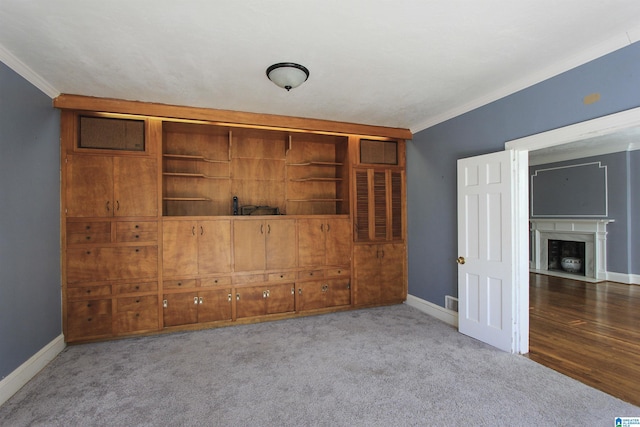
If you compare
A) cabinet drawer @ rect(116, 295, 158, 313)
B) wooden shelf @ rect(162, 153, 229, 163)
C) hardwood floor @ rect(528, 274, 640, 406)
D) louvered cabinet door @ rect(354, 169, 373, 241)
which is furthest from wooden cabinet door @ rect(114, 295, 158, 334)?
hardwood floor @ rect(528, 274, 640, 406)

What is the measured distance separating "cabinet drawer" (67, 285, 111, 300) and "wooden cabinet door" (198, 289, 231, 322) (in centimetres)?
97

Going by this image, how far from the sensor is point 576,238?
21.8 feet

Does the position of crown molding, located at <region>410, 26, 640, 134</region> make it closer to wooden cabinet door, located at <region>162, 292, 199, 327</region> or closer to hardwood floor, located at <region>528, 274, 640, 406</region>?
hardwood floor, located at <region>528, 274, 640, 406</region>

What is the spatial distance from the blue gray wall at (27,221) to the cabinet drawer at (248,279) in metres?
1.78

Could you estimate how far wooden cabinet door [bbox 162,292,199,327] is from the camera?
3625mm

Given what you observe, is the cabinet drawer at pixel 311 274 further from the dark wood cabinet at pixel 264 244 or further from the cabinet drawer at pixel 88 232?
the cabinet drawer at pixel 88 232

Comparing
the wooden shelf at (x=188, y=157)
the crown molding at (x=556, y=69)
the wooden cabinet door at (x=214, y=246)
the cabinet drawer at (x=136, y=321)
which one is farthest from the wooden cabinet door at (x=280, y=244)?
the crown molding at (x=556, y=69)

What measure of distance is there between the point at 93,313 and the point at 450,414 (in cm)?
357

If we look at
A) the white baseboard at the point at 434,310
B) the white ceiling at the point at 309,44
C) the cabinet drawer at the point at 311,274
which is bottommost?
the white baseboard at the point at 434,310

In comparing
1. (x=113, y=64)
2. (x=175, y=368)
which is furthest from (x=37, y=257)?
(x=113, y=64)

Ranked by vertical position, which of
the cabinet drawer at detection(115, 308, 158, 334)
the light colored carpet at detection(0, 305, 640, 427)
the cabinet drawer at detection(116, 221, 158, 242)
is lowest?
the light colored carpet at detection(0, 305, 640, 427)

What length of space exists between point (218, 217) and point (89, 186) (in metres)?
1.37

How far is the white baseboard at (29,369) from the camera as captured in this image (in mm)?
2316

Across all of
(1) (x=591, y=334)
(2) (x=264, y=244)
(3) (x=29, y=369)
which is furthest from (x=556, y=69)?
(3) (x=29, y=369)
